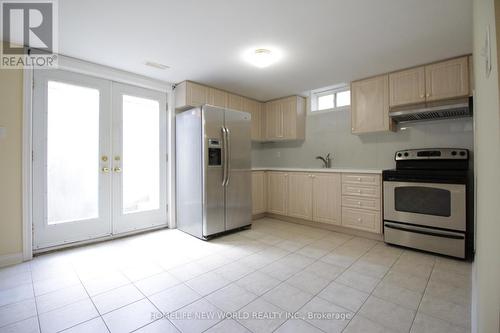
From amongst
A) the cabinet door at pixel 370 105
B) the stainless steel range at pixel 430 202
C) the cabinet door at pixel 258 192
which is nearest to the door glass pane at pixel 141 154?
the cabinet door at pixel 258 192

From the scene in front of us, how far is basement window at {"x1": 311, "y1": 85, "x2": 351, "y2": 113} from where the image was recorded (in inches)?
157

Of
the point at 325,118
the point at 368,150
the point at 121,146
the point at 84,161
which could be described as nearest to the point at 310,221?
the point at 368,150

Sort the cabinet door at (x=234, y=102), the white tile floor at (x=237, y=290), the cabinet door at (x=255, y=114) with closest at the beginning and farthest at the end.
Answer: the white tile floor at (x=237, y=290)
the cabinet door at (x=234, y=102)
the cabinet door at (x=255, y=114)

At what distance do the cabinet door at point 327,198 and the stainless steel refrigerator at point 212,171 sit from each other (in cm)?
109

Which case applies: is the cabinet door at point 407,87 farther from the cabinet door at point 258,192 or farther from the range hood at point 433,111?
the cabinet door at point 258,192

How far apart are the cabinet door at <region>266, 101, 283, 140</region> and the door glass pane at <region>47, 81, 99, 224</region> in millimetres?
2980

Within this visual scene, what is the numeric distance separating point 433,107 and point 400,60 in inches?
27.5

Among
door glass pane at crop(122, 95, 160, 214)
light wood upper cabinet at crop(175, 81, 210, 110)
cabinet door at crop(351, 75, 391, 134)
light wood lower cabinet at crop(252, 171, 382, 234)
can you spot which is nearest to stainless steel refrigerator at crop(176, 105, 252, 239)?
light wood upper cabinet at crop(175, 81, 210, 110)

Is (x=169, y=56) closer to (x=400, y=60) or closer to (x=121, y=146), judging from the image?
(x=121, y=146)

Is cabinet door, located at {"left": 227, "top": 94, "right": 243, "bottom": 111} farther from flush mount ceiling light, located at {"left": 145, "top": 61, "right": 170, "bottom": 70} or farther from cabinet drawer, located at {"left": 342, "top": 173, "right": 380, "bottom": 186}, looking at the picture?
cabinet drawer, located at {"left": 342, "top": 173, "right": 380, "bottom": 186}

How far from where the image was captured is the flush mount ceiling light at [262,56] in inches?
104

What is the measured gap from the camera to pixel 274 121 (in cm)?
469

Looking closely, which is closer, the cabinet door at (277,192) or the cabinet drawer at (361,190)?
Answer: the cabinet drawer at (361,190)

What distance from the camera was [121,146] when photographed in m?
3.28
